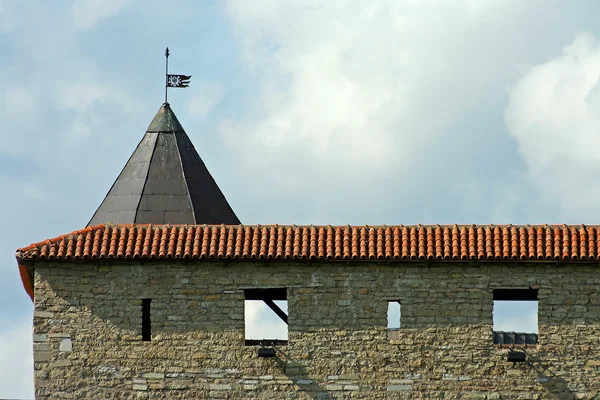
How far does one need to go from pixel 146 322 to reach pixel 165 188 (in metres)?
5.86

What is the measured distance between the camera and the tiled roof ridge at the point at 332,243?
103ft

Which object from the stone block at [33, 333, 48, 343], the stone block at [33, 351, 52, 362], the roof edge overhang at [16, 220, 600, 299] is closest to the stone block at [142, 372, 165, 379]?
the stone block at [33, 351, 52, 362]

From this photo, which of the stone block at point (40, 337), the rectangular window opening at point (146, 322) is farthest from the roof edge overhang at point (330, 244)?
the stone block at point (40, 337)

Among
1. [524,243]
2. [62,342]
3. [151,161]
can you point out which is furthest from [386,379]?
[151,161]

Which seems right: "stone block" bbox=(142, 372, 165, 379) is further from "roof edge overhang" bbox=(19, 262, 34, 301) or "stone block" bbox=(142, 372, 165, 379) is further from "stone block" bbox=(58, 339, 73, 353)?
"roof edge overhang" bbox=(19, 262, 34, 301)

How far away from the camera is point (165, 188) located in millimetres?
37250

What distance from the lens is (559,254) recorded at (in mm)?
31203

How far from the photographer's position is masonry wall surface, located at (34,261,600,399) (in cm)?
3138

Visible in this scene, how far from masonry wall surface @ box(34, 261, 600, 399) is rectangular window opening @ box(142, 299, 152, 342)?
14 cm

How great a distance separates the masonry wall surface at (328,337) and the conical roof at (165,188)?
4879mm

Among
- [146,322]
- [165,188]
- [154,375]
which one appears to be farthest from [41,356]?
[165,188]

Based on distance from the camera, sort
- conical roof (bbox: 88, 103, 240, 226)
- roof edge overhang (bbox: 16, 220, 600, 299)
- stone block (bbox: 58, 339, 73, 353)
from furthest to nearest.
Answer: conical roof (bbox: 88, 103, 240, 226)
stone block (bbox: 58, 339, 73, 353)
roof edge overhang (bbox: 16, 220, 600, 299)

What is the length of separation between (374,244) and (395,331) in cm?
191

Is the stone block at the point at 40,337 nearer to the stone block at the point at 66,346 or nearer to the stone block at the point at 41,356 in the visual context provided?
the stone block at the point at 41,356
